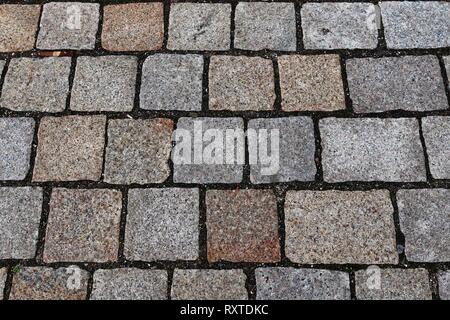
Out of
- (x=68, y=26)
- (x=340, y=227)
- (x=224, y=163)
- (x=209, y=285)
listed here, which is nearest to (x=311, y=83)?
(x=224, y=163)

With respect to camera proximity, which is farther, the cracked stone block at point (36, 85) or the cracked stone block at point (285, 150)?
the cracked stone block at point (36, 85)

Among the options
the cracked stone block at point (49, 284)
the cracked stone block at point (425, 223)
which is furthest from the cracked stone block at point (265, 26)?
the cracked stone block at point (49, 284)

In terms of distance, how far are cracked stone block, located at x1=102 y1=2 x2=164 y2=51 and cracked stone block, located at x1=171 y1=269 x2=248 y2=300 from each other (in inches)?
52.9

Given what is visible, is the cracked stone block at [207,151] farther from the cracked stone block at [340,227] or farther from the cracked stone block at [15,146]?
the cracked stone block at [15,146]

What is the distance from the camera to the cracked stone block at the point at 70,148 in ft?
9.19

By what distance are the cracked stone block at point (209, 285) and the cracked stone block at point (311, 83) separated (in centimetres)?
96

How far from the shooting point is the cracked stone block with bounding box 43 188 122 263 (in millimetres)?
2633

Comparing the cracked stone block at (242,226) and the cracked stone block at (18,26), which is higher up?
the cracked stone block at (18,26)

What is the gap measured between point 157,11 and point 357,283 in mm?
1935

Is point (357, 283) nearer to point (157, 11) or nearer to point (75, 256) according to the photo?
point (75, 256)

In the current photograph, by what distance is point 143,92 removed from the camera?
3.00m

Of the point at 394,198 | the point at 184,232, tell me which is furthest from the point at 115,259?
the point at 394,198

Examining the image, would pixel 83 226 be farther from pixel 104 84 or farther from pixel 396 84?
pixel 396 84

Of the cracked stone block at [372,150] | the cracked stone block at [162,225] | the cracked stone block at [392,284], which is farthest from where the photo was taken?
the cracked stone block at [372,150]
